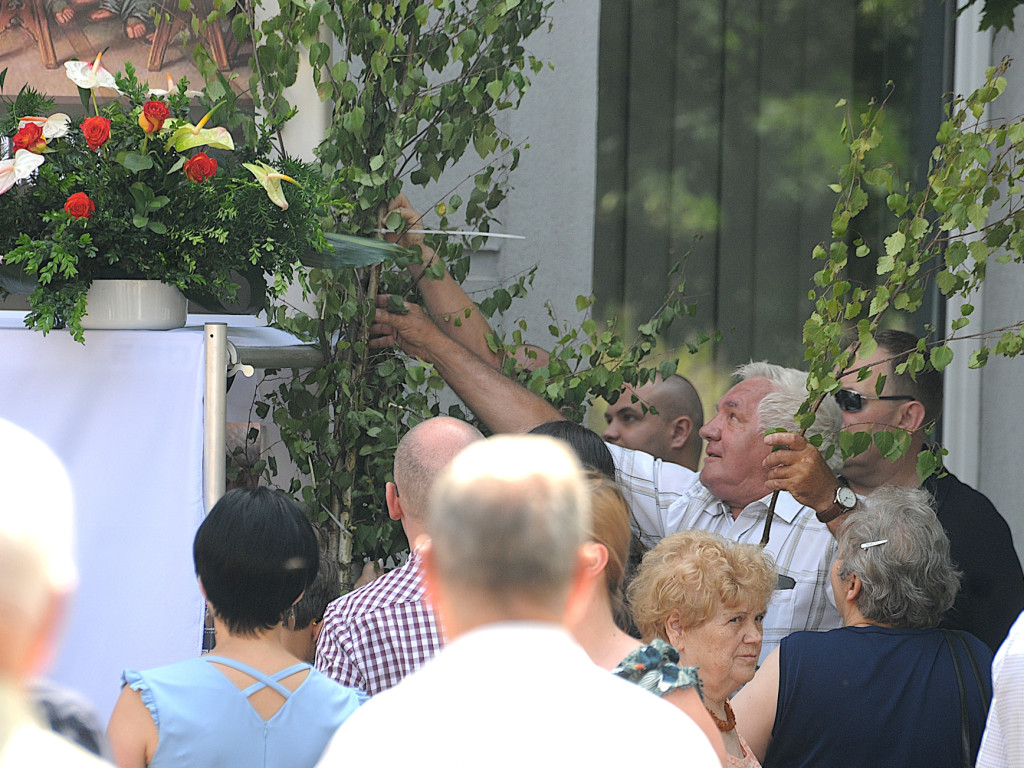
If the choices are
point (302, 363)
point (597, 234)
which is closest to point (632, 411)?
point (597, 234)

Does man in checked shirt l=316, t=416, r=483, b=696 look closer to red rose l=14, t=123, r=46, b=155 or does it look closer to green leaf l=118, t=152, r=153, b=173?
green leaf l=118, t=152, r=153, b=173

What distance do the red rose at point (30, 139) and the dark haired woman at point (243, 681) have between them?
88cm

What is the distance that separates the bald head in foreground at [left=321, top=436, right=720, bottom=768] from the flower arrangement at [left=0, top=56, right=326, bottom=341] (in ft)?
4.79

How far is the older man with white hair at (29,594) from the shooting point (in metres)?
1.01

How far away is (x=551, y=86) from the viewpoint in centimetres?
450

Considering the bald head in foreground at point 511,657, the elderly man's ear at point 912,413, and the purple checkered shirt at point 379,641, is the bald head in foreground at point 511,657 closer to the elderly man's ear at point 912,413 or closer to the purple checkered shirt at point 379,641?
the purple checkered shirt at point 379,641

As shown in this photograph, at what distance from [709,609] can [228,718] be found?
1.07 meters

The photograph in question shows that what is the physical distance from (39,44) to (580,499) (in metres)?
3.03

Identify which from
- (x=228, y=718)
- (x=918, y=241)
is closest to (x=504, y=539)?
(x=228, y=718)

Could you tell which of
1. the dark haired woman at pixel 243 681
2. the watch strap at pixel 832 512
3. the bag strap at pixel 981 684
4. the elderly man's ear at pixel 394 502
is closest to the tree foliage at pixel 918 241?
the watch strap at pixel 832 512

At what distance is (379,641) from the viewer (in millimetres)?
2414

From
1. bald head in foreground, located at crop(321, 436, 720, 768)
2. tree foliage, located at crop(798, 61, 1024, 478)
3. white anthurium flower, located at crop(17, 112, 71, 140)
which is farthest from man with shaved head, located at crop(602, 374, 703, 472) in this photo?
bald head in foreground, located at crop(321, 436, 720, 768)

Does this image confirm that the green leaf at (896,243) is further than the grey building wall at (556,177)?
No

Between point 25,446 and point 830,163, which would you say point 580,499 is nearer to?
point 25,446
